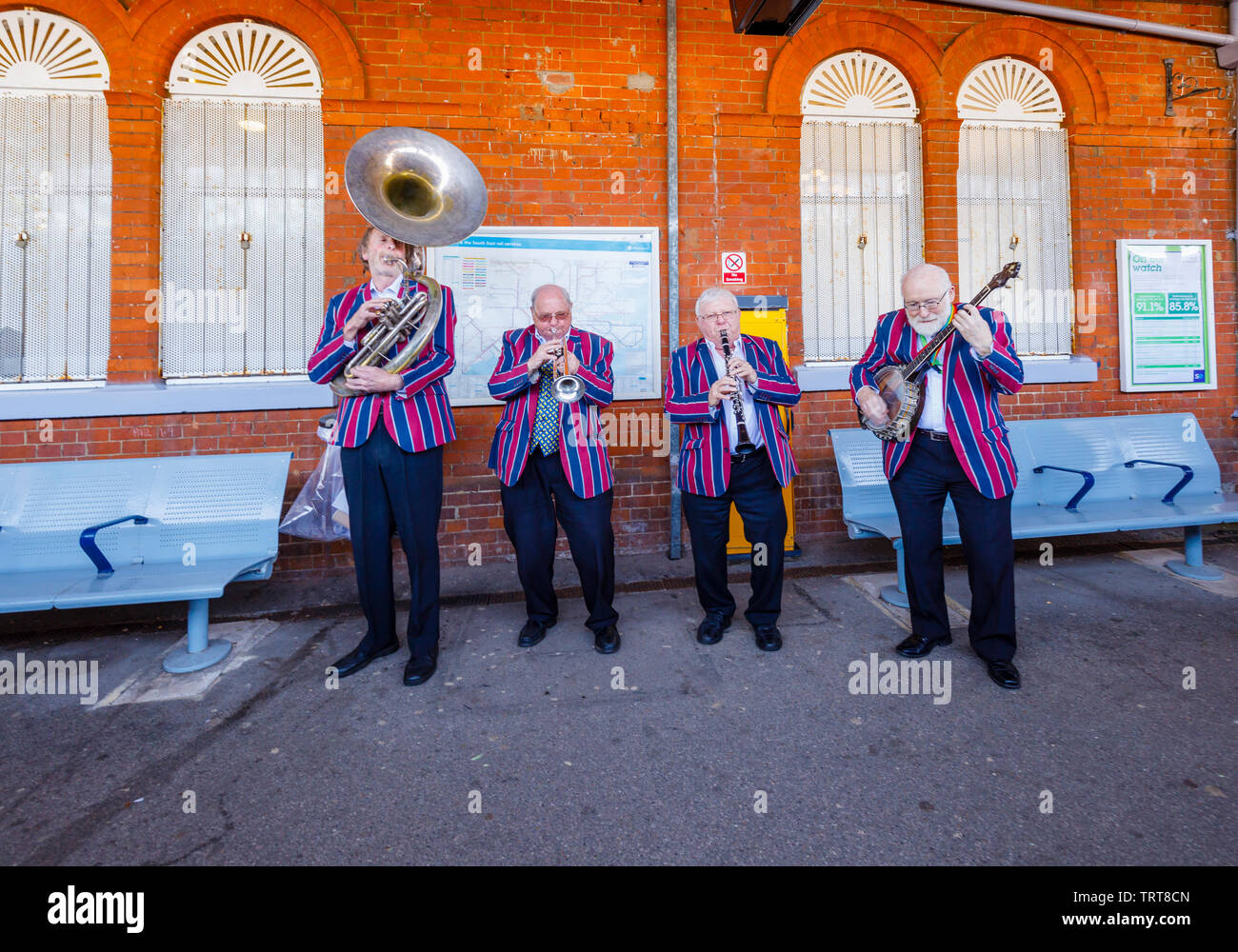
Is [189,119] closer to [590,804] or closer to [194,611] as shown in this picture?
[194,611]

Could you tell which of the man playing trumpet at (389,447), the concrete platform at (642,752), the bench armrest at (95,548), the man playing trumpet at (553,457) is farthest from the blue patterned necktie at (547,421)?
the bench armrest at (95,548)

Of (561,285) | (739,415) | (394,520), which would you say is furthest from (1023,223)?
(394,520)

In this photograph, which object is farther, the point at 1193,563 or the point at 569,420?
the point at 1193,563

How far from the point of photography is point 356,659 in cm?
323

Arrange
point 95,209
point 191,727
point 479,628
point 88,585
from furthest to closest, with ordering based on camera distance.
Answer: point 95,209
point 479,628
point 88,585
point 191,727

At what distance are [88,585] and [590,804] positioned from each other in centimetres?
298

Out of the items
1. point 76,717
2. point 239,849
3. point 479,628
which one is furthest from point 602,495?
point 76,717

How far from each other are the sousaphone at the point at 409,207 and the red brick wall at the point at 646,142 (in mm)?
1653

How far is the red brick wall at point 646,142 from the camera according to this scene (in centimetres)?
452

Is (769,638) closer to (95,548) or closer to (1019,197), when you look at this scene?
(95,548)

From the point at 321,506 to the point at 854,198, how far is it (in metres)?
5.04

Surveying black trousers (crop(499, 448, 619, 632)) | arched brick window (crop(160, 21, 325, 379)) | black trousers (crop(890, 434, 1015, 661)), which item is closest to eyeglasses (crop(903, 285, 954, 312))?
black trousers (crop(890, 434, 1015, 661))

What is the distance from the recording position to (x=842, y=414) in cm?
533

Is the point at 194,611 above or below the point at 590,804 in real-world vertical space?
above
